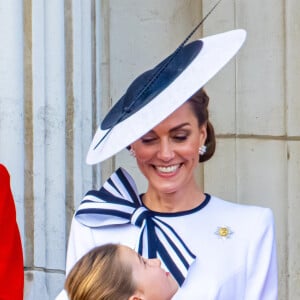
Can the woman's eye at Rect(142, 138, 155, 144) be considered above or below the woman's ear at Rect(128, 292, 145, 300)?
above

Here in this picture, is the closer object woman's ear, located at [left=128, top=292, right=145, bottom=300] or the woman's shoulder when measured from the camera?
woman's ear, located at [left=128, top=292, right=145, bottom=300]

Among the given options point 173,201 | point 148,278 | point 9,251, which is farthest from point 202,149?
point 9,251

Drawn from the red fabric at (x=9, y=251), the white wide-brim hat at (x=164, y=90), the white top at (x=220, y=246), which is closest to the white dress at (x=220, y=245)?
the white top at (x=220, y=246)

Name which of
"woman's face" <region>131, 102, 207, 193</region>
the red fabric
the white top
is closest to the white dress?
the white top

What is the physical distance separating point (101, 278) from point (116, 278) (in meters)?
0.03

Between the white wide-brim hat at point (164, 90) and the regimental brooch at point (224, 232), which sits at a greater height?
the white wide-brim hat at point (164, 90)

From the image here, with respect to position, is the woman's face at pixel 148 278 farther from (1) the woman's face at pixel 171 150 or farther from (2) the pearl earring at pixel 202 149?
(2) the pearl earring at pixel 202 149

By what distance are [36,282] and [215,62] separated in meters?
1.75

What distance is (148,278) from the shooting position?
2.28m

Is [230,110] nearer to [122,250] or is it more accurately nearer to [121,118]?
[121,118]

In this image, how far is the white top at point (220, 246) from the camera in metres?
2.67

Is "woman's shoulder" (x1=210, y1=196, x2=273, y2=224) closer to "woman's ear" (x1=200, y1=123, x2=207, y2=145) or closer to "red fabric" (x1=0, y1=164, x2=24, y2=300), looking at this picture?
"woman's ear" (x1=200, y1=123, x2=207, y2=145)

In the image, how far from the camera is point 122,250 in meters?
2.31

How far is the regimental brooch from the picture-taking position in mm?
2740
